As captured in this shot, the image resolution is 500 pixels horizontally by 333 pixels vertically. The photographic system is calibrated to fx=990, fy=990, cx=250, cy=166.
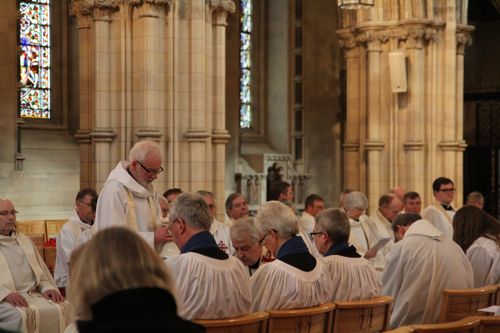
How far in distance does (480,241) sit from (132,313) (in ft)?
18.2

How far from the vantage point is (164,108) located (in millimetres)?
12438

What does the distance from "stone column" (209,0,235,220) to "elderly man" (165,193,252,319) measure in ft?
24.4

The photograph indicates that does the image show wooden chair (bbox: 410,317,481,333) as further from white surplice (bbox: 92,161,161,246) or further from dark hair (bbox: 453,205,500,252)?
dark hair (bbox: 453,205,500,252)

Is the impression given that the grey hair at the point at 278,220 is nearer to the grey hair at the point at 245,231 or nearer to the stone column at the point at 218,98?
the grey hair at the point at 245,231

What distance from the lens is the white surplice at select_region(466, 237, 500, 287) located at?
26.0 feet

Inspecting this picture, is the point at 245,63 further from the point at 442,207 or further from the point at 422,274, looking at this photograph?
the point at 422,274

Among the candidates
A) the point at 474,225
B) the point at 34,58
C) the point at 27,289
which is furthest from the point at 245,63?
the point at 27,289

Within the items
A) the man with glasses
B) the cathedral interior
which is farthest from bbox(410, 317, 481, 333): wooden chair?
the cathedral interior

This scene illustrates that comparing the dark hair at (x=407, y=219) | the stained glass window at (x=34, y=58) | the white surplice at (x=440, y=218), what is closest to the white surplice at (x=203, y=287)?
the dark hair at (x=407, y=219)

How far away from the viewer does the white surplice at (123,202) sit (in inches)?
257

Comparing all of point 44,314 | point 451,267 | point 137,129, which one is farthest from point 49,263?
point 451,267

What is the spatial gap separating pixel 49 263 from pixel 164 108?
2.83m

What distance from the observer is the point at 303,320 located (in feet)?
18.0

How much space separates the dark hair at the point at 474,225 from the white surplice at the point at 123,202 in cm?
283
